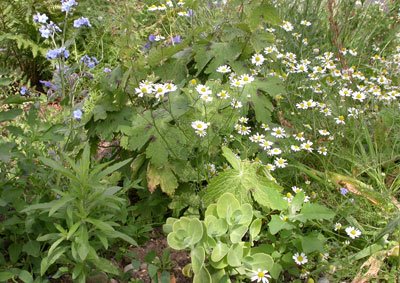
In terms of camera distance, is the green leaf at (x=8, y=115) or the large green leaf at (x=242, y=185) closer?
the green leaf at (x=8, y=115)

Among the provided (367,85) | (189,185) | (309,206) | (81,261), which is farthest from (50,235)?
(367,85)

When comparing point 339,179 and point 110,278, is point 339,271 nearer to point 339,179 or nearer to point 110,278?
point 339,179

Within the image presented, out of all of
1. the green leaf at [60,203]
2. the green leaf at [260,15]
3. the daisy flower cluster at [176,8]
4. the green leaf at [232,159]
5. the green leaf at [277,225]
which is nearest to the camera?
the green leaf at [60,203]

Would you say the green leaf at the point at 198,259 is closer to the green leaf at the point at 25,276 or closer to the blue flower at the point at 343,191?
the green leaf at the point at 25,276

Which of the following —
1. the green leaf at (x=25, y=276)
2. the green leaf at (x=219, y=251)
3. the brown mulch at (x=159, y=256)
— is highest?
the green leaf at (x=219, y=251)

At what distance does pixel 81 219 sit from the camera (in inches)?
84.0

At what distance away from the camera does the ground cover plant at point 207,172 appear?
2.27m

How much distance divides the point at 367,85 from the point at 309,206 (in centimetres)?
132

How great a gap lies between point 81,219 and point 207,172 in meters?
0.82

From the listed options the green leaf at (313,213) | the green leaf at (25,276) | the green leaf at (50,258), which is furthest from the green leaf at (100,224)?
the green leaf at (313,213)

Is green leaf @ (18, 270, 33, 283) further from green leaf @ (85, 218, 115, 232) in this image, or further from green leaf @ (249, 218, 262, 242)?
green leaf @ (249, 218, 262, 242)

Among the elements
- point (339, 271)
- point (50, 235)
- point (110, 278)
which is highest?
point (50, 235)

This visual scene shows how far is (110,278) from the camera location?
246cm

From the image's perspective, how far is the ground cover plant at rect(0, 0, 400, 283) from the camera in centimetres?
227
